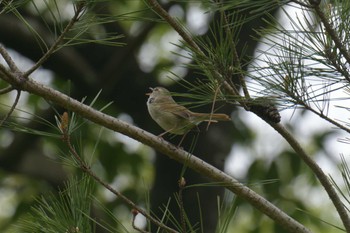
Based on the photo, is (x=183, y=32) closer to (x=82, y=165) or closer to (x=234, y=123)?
(x=82, y=165)

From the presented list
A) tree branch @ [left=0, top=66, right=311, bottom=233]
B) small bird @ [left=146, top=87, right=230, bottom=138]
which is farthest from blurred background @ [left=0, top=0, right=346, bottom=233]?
tree branch @ [left=0, top=66, right=311, bottom=233]

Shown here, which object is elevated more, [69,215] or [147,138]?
[147,138]

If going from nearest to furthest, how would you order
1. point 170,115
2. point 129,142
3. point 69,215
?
1. point 69,215
2. point 170,115
3. point 129,142

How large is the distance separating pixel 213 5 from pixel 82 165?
0.62 m

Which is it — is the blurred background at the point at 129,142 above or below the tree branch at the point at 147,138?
above

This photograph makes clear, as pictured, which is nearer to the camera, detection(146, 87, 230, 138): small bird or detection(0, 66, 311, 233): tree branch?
detection(0, 66, 311, 233): tree branch

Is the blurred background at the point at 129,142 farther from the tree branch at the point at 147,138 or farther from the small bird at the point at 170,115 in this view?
the tree branch at the point at 147,138

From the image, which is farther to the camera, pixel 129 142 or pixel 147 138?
pixel 129 142

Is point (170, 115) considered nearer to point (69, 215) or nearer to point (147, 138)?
point (147, 138)

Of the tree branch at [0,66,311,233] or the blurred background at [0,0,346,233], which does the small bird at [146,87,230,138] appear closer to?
the tree branch at [0,66,311,233]

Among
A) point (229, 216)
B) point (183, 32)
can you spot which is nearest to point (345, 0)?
point (183, 32)

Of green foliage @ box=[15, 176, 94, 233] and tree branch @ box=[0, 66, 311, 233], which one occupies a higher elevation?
tree branch @ box=[0, 66, 311, 233]

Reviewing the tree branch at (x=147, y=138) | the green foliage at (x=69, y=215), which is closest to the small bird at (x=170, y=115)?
the tree branch at (x=147, y=138)

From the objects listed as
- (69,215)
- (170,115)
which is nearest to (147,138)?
(69,215)
